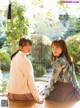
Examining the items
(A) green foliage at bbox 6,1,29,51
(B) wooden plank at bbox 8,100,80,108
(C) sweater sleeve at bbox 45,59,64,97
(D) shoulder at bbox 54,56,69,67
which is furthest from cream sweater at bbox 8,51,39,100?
(A) green foliage at bbox 6,1,29,51

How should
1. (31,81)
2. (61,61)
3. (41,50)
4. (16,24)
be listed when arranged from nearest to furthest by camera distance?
(31,81)
(61,61)
(16,24)
(41,50)

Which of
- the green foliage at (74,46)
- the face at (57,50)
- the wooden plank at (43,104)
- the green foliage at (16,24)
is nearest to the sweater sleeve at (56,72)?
the face at (57,50)

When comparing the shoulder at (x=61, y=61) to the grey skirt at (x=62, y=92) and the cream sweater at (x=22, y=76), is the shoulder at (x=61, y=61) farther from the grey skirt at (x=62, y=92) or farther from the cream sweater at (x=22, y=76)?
the cream sweater at (x=22, y=76)

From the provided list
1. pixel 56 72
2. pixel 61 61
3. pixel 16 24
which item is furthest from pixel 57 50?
pixel 16 24

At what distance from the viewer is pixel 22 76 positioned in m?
4.41

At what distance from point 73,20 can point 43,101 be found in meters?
1.67

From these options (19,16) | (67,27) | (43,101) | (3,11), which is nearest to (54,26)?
(67,27)

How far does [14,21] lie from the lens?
17.1 ft

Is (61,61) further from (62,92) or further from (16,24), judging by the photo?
(16,24)

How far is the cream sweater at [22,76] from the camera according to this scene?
4352mm

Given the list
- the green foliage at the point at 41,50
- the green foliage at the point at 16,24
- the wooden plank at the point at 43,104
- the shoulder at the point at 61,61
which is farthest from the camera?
the green foliage at the point at 41,50

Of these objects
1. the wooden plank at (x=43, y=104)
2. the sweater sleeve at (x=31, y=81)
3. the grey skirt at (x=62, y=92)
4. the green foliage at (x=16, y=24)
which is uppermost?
the green foliage at (x=16, y=24)

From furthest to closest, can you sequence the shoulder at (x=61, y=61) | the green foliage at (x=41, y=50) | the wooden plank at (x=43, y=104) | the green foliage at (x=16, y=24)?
the green foliage at (x=41, y=50), the green foliage at (x=16, y=24), the shoulder at (x=61, y=61), the wooden plank at (x=43, y=104)

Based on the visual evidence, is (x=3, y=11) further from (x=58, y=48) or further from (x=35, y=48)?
(x=58, y=48)
